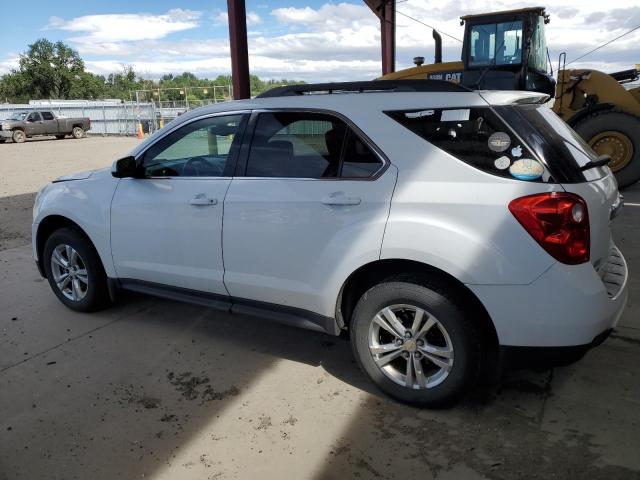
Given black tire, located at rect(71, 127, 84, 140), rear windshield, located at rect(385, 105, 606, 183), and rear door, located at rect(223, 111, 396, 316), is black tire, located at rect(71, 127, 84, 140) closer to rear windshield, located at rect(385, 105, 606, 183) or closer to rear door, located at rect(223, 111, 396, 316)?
rear door, located at rect(223, 111, 396, 316)

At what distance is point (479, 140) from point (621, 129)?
8.03 m

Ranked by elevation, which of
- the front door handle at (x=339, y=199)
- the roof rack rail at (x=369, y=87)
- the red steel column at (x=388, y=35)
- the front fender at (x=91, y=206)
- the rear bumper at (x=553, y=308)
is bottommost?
the rear bumper at (x=553, y=308)

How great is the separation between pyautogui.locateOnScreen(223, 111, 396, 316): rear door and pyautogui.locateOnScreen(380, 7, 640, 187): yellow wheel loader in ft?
20.7

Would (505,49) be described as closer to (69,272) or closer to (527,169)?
(527,169)

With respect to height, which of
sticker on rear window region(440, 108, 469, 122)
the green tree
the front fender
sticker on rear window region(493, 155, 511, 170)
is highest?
the green tree

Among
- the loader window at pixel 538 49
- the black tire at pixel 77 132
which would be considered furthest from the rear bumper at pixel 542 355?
the black tire at pixel 77 132

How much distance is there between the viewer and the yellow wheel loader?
30.4 ft

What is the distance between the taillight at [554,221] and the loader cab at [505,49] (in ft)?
24.5

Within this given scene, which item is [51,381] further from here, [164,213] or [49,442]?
[164,213]

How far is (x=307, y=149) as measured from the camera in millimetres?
3221

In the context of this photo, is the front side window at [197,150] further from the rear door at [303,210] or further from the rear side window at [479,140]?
the rear side window at [479,140]

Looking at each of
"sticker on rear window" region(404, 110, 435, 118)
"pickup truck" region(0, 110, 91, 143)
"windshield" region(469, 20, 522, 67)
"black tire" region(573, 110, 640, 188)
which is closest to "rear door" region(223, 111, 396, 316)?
"sticker on rear window" region(404, 110, 435, 118)

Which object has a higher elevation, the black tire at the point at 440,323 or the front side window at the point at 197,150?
the front side window at the point at 197,150

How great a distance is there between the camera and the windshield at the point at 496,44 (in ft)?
31.4
